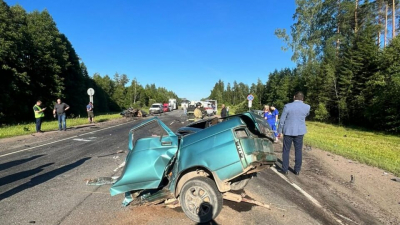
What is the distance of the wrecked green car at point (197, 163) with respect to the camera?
325 cm

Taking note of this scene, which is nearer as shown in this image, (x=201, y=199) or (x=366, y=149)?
(x=201, y=199)

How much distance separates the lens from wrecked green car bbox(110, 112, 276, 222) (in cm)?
325

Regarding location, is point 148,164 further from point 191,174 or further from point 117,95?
point 117,95

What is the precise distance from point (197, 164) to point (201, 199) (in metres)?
0.52

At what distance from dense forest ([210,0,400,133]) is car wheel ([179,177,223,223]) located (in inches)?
896

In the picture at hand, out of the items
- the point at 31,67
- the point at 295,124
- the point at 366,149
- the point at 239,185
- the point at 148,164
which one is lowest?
the point at 366,149

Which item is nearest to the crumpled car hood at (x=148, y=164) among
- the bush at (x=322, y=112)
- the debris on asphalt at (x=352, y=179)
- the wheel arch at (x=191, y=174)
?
the wheel arch at (x=191, y=174)

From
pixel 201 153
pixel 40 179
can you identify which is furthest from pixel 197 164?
pixel 40 179

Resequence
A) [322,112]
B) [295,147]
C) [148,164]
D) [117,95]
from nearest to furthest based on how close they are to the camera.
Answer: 1. [148,164]
2. [295,147]
3. [322,112]
4. [117,95]

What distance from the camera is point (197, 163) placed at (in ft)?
11.0

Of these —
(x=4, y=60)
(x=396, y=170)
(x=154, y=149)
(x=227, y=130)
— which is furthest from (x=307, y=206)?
(x=4, y=60)

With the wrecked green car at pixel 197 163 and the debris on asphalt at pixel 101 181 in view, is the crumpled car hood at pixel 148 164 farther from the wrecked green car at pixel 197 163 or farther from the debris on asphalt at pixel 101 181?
the debris on asphalt at pixel 101 181

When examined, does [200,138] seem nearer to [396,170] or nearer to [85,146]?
[396,170]

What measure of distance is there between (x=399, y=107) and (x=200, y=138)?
70.5 feet
